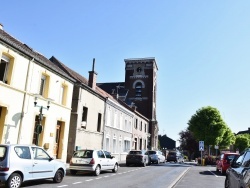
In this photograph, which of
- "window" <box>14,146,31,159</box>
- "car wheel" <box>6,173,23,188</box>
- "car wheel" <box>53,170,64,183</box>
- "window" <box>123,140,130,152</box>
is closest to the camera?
"car wheel" <box>6,173,23,188</box>

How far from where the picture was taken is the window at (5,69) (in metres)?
15.5

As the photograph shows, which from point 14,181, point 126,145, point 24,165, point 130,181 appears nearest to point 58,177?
point 24,165

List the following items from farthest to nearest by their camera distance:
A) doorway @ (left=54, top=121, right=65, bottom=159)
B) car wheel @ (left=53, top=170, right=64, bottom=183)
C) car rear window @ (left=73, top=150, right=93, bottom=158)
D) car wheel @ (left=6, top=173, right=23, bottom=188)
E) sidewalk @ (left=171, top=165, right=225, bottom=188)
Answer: doorway @ (left=54, top=121, right=65, bottom=159) < car rear window @ (left=73, top=150, right=93, bottom=158) < sidewalk @ (left=171, top=165, right=225, bottom=188) < car wheel @ (left=53, top=170, right=64, bottom=183) < car wheel @ (left=6, top=173, right=23, bottom=188)

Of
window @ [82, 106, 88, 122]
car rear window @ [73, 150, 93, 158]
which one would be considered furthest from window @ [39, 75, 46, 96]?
window @ [82, 106, 88, 122]

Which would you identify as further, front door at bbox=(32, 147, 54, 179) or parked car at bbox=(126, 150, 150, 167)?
parked car at bbox=(126, 150, 150, 167)

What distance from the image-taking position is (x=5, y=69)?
1566 cm

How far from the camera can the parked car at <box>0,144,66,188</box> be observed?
9.64m

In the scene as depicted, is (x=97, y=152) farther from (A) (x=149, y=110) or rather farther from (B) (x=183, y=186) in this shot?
(A) (x=149, y=110)

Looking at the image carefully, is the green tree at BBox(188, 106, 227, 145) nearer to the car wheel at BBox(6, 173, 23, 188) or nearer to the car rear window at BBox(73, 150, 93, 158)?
the car rear window at BBox(73, 150, 93, 158)

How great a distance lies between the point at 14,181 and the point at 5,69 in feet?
26.2

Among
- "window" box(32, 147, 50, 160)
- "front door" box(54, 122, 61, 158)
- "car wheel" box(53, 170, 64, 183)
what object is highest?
"front door" box(54, 122, 61, 158)

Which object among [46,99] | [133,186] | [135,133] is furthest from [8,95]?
[135,133]

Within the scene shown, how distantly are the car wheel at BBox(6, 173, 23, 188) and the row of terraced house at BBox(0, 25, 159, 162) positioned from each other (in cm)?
523

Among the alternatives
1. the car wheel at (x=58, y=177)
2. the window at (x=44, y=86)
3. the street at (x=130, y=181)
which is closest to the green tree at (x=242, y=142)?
the street at (x=130, y=181)
